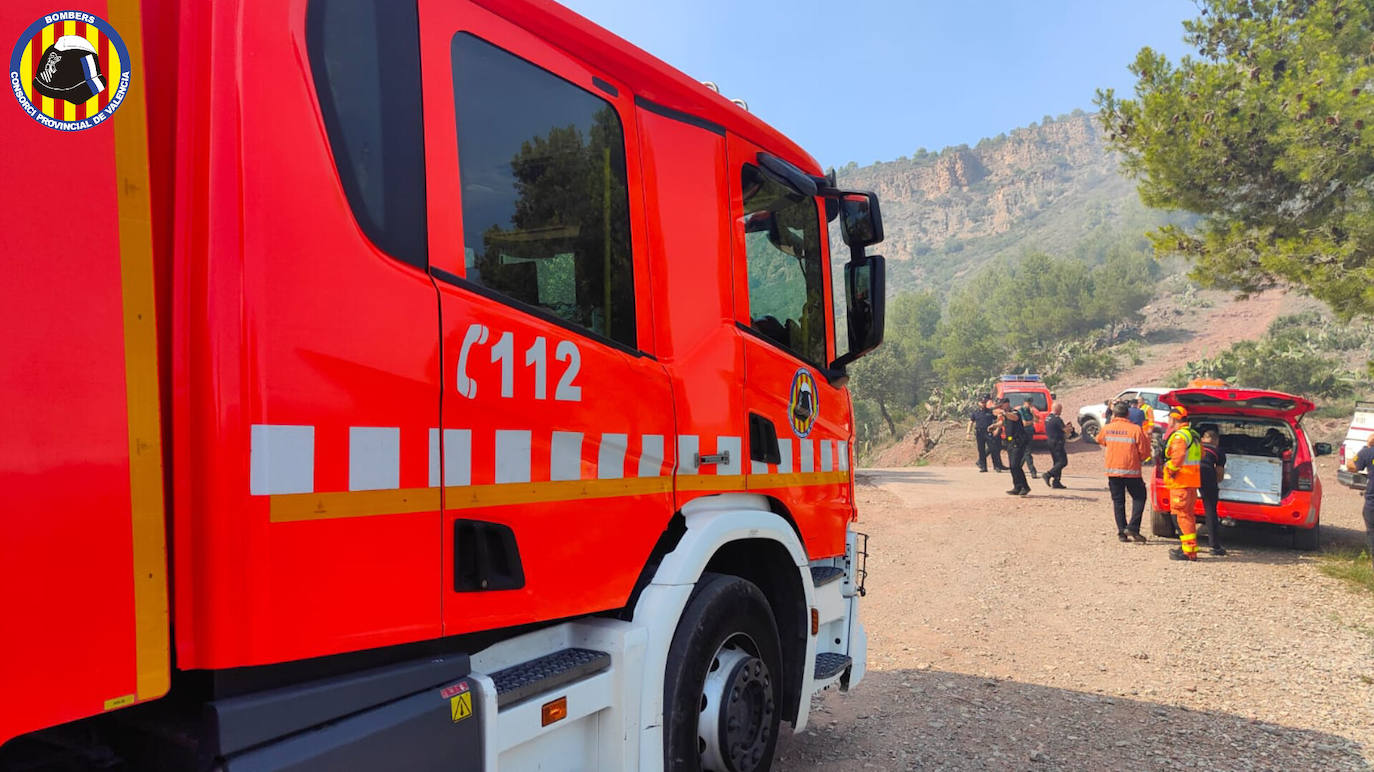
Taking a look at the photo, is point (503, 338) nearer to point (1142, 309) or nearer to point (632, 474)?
point (632, 474)

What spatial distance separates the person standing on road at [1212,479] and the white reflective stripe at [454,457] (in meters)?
9.14

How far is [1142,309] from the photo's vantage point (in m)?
53.7

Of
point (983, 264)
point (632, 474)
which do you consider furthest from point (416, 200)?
point (983, 264)

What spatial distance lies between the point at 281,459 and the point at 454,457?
1.39 ft

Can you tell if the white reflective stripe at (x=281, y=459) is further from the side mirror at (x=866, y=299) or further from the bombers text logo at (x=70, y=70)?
the side mirror at (x=866, y=299)

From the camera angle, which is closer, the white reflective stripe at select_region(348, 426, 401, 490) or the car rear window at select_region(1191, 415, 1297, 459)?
the white reflective stripe at select_region(348, 426, 401, 490)

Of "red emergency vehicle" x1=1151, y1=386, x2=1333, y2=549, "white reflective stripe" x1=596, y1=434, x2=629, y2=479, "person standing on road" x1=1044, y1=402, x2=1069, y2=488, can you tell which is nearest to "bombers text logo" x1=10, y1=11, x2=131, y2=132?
"white reflective stripe" x1=596, y1=434, x2=629, y2=479

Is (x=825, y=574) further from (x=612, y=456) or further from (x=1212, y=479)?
(x=1212, y=479)

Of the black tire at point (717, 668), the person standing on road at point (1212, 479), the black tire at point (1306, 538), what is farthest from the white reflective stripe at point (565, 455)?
the black tire at point (1306, 538)

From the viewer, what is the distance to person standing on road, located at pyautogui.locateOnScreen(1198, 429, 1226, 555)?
9.02 meters

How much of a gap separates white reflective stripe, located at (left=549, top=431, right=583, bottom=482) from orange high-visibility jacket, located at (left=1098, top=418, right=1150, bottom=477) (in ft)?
28.9

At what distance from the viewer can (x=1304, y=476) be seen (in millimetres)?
9031

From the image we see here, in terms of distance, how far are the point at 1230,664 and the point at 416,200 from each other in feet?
19.7

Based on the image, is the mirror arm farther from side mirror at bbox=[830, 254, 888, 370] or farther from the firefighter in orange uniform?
the firefighter in orange uniform
